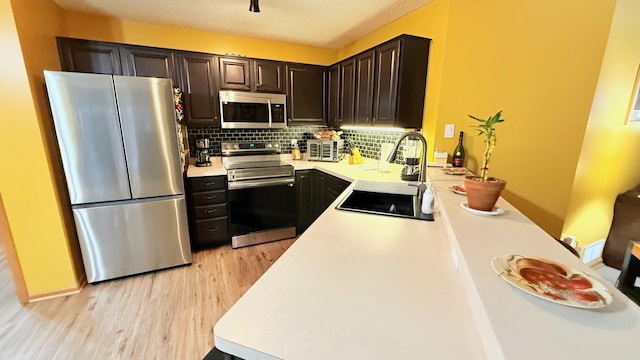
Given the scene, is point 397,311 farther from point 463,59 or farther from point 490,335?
point 463,59

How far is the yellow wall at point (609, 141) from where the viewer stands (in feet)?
4.75

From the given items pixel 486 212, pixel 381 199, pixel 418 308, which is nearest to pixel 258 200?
pixel 381 199

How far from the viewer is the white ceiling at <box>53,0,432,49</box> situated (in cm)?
230

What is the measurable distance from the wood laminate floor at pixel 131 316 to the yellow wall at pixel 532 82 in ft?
7.56

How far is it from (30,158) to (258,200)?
179cm

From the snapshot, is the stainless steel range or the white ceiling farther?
the stainless steel range

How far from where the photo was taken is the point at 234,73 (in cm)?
298

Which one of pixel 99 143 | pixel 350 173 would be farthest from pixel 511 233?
pixel 99 143

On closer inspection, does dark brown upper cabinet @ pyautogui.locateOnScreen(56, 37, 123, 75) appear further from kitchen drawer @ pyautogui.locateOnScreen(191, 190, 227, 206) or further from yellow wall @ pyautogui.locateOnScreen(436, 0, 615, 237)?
yellow wall @ pyautogui.locateOnScreen(436, 0, 615, 237)

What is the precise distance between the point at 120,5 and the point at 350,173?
2.68m

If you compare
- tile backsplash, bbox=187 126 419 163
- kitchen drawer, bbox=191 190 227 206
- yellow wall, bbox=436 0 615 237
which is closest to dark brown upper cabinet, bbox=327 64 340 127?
tile backsplash, bbox=187 126 419 163

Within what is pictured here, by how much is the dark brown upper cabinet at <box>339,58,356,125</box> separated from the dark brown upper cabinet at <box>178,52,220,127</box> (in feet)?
4.85

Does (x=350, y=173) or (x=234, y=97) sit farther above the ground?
(x=234, y=97)

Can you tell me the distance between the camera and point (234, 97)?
2.92 metres
